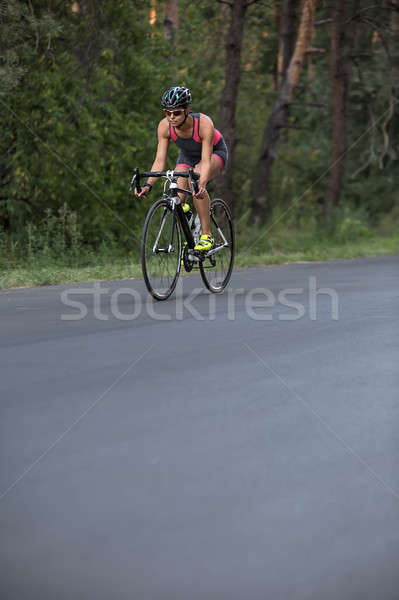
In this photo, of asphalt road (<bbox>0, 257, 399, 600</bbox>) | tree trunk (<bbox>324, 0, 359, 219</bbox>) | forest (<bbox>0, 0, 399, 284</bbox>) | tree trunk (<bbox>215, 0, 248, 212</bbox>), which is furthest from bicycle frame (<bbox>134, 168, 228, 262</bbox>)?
tree trunk (<bbox>324, 0, 359, 219</bbox>)

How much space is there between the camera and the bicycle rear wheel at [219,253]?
33.0 feet

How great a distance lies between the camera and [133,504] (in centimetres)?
331

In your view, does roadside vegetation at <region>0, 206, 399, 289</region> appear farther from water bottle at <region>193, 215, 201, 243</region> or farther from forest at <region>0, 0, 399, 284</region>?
water bottle at <region>193, 215, 201, 243</region>

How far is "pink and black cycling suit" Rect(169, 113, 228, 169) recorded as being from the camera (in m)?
9.04

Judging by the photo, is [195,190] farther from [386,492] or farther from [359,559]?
[359,559]

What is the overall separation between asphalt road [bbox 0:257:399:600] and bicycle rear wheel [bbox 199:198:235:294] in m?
2.44

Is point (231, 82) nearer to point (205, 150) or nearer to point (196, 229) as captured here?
point (196, 229)

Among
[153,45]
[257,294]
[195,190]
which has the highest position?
[153,45]

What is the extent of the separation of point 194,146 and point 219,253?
4.65 feet

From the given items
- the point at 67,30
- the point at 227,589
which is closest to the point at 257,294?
the point at 227,589

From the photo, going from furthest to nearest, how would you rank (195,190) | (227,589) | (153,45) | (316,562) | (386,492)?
1. (153,45)
2. (195,190)
3. (386,492)
4. (316,562)
5. (227,589)

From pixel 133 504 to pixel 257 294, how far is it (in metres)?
7.16

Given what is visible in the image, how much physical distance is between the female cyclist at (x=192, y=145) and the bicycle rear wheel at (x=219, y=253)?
44cm

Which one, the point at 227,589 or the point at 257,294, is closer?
the point at 227,589
